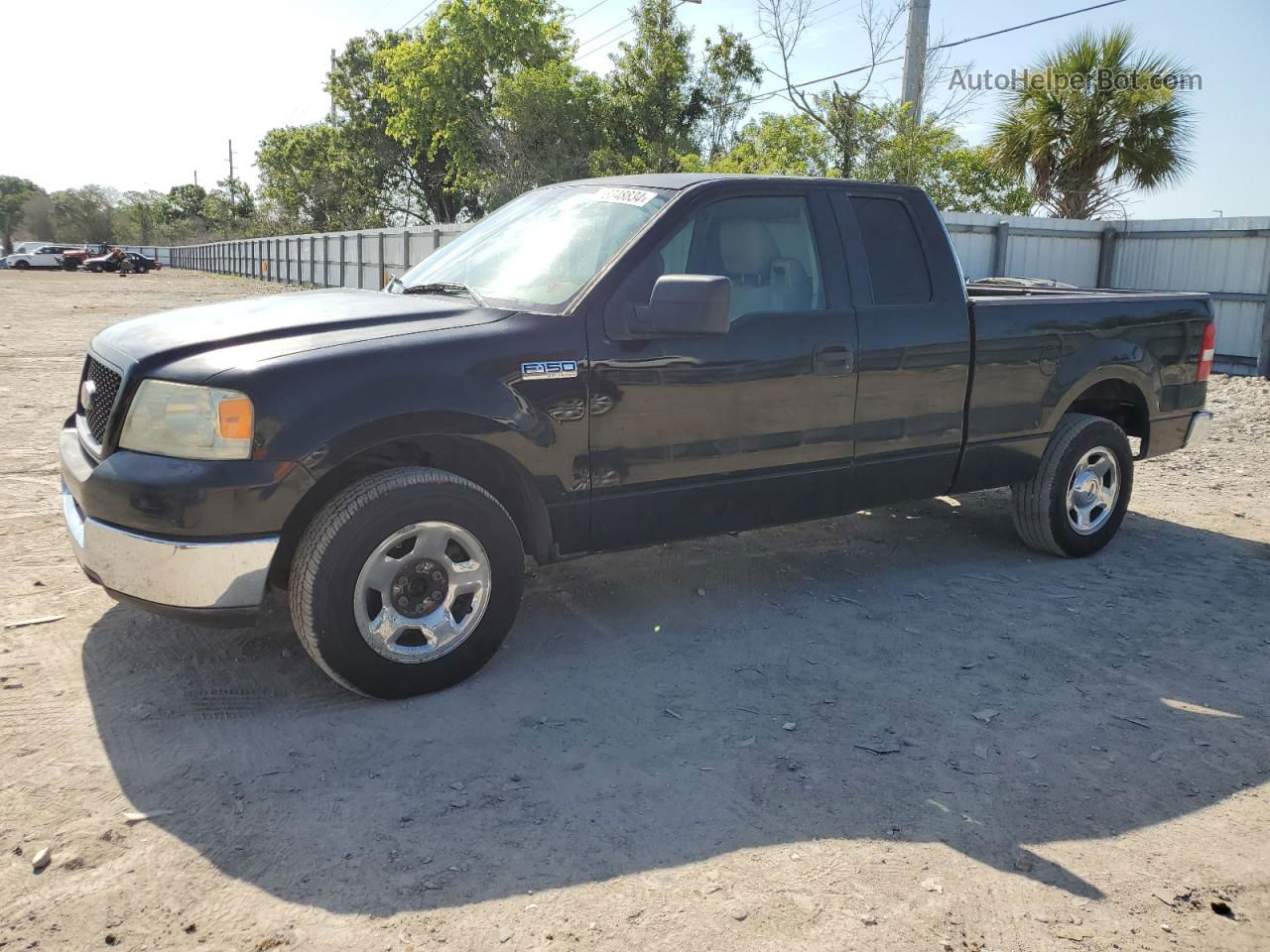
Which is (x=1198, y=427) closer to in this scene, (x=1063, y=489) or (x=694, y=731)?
(x=1063, y=489)

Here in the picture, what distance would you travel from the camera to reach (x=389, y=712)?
147 inches

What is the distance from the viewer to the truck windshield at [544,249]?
4.26m

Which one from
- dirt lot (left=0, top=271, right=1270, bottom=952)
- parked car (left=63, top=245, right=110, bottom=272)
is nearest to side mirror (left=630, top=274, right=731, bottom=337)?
dirt lot (left=0, top=271, right=1270, bottom=952)

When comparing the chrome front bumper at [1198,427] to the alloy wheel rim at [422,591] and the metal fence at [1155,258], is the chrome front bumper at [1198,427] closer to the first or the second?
the alloy wheel rim at [422,591]

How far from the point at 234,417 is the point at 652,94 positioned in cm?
3561

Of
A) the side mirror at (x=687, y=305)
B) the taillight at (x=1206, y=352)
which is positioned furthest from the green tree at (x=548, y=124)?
the side mirror at (x=687, y=305)

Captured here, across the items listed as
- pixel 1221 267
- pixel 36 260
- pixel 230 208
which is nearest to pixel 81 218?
pixel 230 208

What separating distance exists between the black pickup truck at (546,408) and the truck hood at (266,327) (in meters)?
0.02

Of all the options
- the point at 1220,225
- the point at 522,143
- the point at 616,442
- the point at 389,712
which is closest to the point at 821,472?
the point at 616,442

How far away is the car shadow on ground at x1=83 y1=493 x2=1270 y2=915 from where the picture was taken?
299cm

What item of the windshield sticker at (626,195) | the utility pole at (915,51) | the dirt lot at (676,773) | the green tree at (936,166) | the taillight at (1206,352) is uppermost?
the utility pole at (915,51)

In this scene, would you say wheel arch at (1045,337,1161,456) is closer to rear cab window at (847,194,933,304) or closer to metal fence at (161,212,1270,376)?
rear cab window at (847,194,933,304)

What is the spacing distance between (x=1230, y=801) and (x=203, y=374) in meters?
3.61

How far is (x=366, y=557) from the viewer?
3.62 metres
